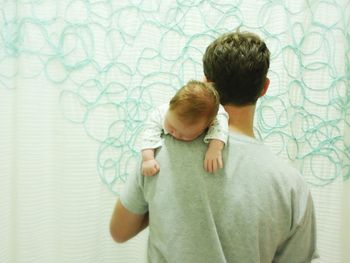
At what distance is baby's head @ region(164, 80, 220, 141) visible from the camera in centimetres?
59

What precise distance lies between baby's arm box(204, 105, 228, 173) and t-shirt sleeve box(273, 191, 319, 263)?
0.18 metres

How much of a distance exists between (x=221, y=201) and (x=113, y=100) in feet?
1.86

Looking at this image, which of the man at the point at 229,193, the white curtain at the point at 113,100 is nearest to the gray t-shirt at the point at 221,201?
the man at the point at 229,193

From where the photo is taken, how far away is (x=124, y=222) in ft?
2.31

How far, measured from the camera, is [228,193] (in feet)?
1.99

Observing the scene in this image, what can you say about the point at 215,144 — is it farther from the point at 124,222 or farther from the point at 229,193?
the point at 124,222

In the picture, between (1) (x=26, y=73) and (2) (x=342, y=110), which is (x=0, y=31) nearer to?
(1) (x=26, y=73)

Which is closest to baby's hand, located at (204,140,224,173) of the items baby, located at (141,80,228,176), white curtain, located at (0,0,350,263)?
baby, located at (141,80,228,176)

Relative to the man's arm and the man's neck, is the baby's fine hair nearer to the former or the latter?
the man's neck

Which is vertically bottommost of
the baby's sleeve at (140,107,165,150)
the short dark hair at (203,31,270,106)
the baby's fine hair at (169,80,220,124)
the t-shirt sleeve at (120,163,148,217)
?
the t-shirt sleeve at (120,163,148,217)

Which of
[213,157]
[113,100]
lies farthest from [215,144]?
[113,100]

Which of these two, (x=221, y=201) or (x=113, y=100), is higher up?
(x=113, y=100)

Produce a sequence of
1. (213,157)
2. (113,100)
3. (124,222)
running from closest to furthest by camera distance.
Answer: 1. (213,157)
2. (124,222)
3. (113,100)

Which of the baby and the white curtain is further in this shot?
the white curtain
